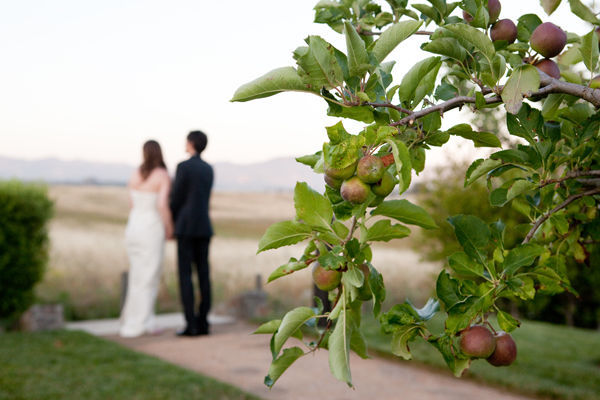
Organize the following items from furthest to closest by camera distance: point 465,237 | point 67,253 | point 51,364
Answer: point 67,253, point 51,364, point 465,237

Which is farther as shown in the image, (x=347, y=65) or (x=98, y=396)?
(x=98, y=396)

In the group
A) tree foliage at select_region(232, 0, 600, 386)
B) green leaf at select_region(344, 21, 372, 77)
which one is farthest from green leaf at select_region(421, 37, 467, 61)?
green leaf at select_region(344, 21, 372, 77)

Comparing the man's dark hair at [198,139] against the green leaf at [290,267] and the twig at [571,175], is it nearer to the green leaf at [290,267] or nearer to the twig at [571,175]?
the twig at [571,175]

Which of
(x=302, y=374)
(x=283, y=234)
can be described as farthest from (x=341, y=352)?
(x=302, y=374)

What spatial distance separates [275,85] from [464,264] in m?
0.68

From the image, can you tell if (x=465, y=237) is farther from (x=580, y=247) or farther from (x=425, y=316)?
(x=580, y=247)

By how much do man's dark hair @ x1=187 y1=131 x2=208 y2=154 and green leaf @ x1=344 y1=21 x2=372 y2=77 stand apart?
550cm

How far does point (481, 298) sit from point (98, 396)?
148 inches

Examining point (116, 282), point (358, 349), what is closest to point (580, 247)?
point (358, 349)

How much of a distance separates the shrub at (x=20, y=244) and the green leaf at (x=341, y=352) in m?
6.76

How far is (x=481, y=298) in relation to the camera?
130cm

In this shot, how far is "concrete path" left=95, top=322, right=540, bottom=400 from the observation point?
4516 millimetres

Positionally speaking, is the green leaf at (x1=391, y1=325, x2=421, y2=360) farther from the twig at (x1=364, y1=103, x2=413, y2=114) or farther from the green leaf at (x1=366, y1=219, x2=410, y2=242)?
the twig at (x1=364, y1=103, x2=413, y2=114)

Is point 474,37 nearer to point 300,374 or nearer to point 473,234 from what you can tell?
point 473,234
